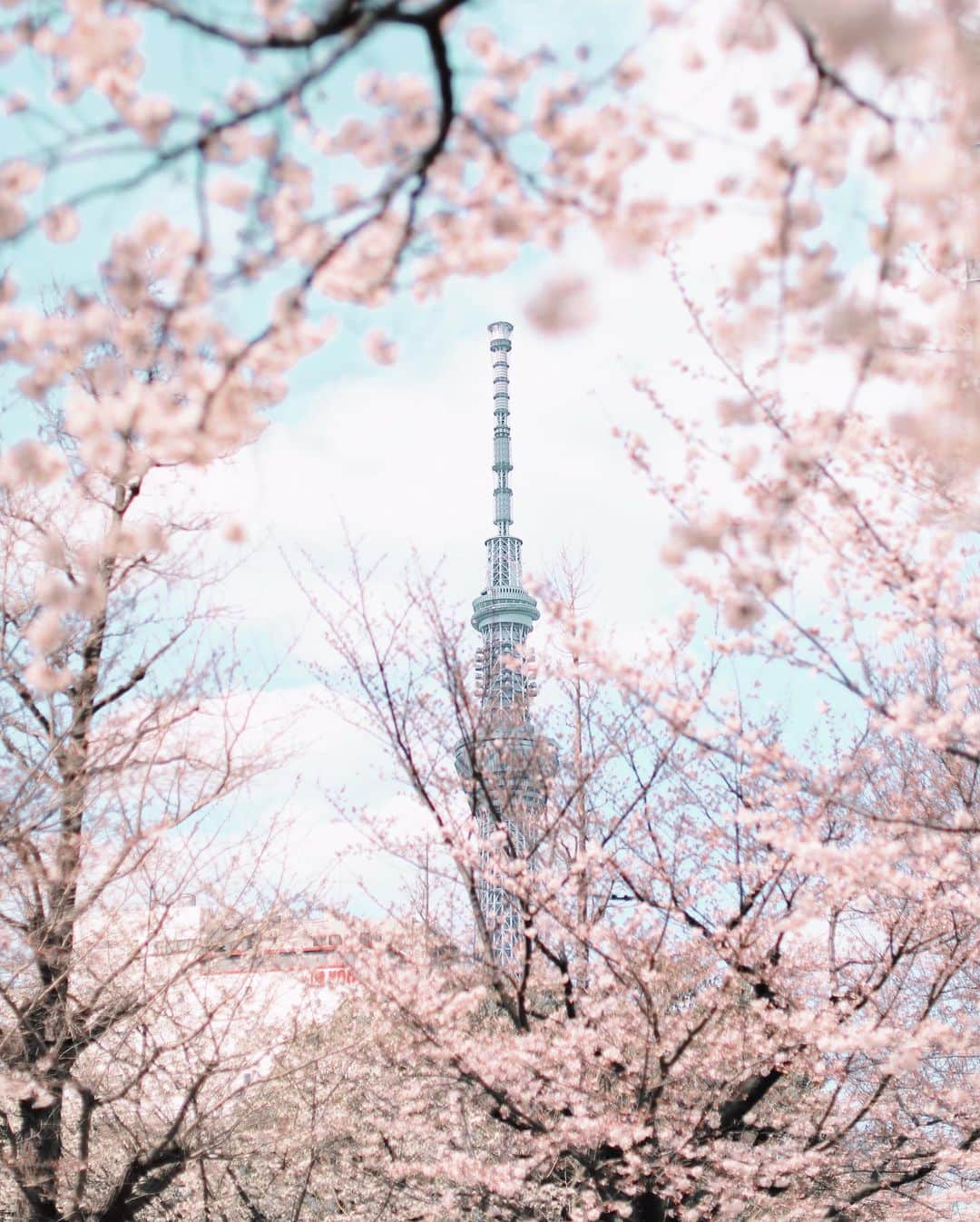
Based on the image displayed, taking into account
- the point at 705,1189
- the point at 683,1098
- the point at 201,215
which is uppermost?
the point at 201,215

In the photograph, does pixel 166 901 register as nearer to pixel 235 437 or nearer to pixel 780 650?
pixel 780 650

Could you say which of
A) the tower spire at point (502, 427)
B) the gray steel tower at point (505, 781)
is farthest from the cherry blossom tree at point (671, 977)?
the tower spire at point (502, 427)

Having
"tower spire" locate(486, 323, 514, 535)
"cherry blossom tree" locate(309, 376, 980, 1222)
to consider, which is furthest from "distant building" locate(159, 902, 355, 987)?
"tower spire" locate(486, 323, 514, 535)

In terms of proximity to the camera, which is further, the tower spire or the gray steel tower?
the tower spire

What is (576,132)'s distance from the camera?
2.63 meters

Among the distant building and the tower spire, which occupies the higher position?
the tower spire

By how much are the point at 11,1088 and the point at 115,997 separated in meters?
0.81

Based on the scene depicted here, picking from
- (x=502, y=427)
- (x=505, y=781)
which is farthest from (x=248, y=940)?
(x=502, y=427)

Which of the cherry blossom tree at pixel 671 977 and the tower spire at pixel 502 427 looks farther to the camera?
the tower spire at pixel 502 427

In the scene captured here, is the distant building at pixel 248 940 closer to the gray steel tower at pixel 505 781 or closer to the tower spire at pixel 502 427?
the gray steel tower at pixel 505 781

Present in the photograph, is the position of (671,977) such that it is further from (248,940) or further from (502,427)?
(502,427)

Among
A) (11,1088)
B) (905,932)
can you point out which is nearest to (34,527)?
(11,1088)

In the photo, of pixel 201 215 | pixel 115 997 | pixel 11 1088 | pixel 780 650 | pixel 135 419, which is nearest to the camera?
pixel 201 215

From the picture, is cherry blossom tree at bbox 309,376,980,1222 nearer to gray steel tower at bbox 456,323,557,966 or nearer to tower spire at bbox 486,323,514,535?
gray steel tower at bbox 456,323,557,966
